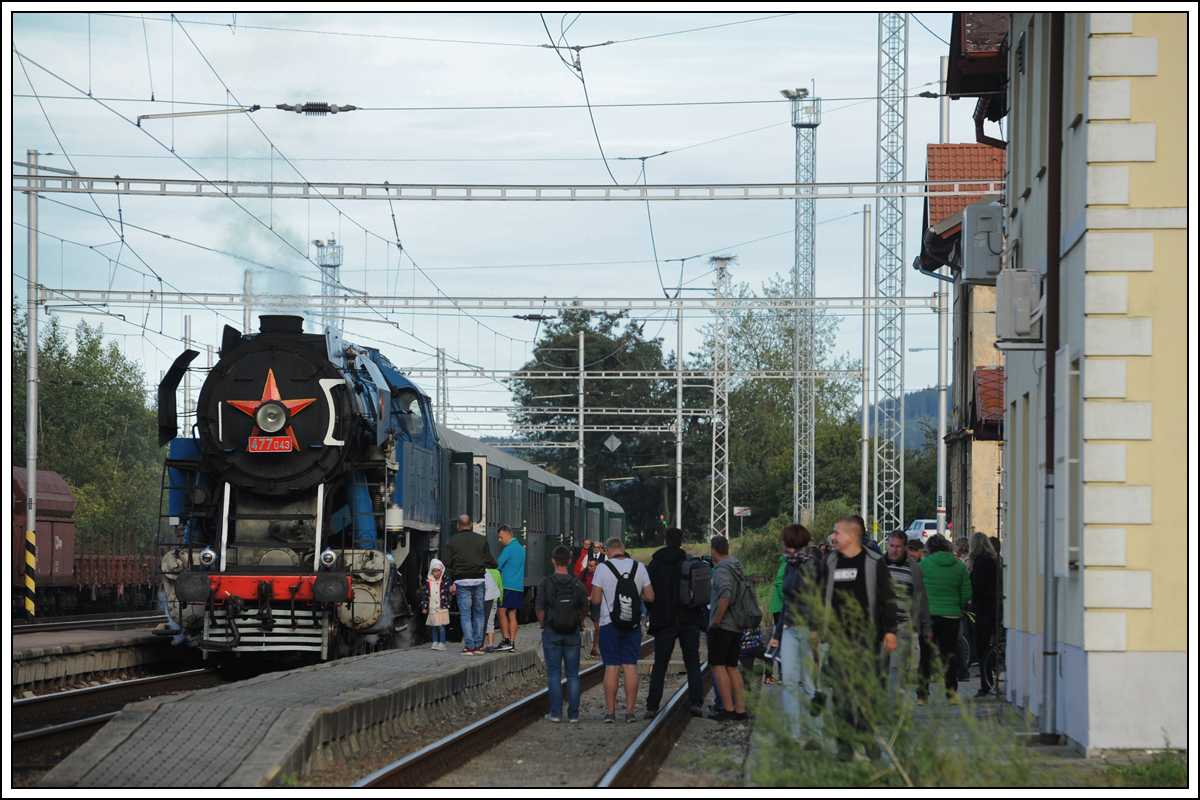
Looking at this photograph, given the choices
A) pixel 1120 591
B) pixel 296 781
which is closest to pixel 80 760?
pixel 296 781

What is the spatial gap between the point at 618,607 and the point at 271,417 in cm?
523

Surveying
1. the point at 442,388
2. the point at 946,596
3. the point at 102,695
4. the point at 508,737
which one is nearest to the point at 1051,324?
the point at 946,596

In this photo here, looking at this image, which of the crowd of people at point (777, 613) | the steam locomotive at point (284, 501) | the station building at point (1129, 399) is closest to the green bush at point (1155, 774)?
the station building at point (1129, 399)

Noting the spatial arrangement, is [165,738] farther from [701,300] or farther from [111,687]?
[701,300]

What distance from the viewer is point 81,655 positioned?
15.6 m

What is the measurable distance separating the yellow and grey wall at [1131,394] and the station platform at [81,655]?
10222mm

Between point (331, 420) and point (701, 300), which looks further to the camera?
point (701, 300)

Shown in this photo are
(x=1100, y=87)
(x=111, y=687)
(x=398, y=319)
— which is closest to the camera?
(x=1100, y=87)

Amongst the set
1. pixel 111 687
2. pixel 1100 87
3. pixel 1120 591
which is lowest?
pixel 111 687

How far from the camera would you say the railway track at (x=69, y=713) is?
10438mm

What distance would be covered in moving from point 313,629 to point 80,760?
23.6 ft

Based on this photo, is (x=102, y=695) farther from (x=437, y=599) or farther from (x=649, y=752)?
(x=649, y=752)

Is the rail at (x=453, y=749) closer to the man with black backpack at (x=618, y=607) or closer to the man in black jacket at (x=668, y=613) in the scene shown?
the man with black backpack at (x=618, y=607)

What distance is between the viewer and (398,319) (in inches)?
1457
